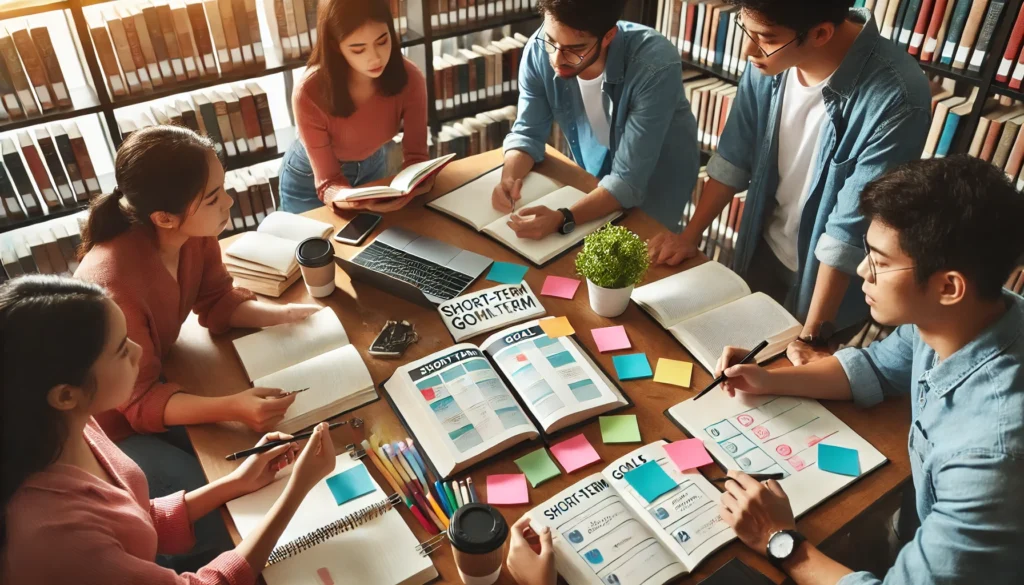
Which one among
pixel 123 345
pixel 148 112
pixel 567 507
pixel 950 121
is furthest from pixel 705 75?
pixel 123 345

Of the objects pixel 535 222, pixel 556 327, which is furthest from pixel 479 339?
pixel 535 222

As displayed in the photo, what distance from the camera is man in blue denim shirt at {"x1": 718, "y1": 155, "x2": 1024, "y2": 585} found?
3.51ft

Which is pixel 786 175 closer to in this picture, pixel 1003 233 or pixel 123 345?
pixel 1003 233

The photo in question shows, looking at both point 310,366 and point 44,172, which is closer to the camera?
point 310,366

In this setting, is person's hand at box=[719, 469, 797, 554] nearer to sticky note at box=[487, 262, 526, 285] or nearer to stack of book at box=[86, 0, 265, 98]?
sticky note at box=[487, 262, 526, 285]

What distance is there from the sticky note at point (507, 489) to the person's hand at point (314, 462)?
0.29 metres

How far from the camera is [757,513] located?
1.25m

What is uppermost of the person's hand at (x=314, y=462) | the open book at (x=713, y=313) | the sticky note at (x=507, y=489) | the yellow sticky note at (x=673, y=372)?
the person's hand at (x=314, y=462)

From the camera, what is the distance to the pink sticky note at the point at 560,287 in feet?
5.83

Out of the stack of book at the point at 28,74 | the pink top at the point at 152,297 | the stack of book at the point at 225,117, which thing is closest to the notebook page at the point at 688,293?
the pink top at the point at 152,297

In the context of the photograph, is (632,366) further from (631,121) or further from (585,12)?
(585,12)

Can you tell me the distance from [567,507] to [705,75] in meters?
2.61

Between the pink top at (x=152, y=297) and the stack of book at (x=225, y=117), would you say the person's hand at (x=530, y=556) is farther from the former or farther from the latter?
the stack of book at (x=225, y=117)

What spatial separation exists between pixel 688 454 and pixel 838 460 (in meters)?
0.28
